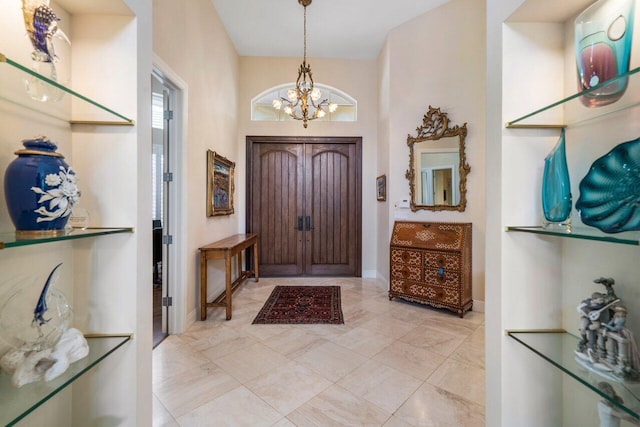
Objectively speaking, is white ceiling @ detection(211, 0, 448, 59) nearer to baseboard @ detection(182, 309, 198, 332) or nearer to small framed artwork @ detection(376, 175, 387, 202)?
small framed artwork @ detection(376, 175, 387, 202)

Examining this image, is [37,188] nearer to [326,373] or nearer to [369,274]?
[326,373]

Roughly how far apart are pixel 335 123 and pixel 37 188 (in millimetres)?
4308

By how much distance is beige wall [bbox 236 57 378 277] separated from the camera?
4.54 m

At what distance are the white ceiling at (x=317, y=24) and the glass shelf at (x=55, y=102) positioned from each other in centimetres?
314

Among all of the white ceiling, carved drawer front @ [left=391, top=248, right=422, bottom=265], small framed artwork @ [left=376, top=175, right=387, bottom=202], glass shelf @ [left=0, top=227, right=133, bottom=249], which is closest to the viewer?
glass shelf @ [left=0, top=227, right=133, bottom=249]

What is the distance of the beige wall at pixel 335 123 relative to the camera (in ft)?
14.9

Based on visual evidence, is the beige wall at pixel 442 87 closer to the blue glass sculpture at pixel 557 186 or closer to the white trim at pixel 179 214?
the blue glass sculpture at pixel 557 186

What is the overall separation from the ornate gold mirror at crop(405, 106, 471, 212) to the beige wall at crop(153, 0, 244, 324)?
280 centimetres

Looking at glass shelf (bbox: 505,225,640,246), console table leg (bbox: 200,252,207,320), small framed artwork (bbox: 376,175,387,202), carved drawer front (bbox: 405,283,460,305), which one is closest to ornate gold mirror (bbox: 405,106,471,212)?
small framed artwork (bbox: 376,175,387,202)

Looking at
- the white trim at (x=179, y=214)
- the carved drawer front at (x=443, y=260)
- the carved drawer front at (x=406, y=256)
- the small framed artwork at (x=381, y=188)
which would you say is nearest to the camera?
the white trim at (x=179, y=214)

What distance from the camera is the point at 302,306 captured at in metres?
3.23

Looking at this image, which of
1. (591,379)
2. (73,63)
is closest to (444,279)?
(591,379)

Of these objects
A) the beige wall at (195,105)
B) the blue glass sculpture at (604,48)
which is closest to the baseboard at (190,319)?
the beige wall at (195,105)

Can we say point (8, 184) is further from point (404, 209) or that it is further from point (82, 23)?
point (404, 209)
